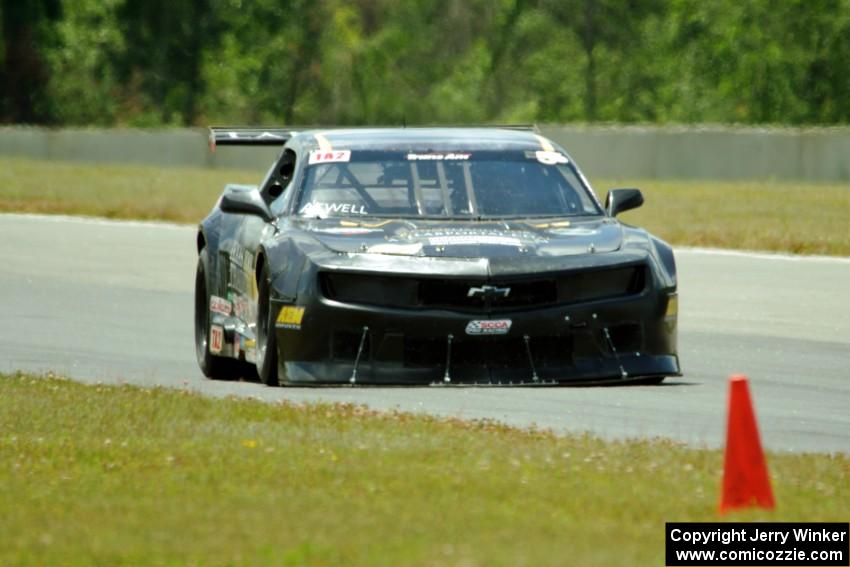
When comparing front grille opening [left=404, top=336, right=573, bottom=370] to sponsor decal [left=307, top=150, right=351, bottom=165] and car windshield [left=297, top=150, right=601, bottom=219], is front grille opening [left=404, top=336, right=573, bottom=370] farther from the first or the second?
sponsor decal [left=307, top=150, right=351, bottom=165]

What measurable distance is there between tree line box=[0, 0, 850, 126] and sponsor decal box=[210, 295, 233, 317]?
150 ft

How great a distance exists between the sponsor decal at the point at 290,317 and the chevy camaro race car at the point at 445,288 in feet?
0.04

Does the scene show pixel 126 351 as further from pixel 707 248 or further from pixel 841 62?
pixel 841 62

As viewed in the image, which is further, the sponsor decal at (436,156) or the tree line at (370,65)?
the tree line at (370,65)

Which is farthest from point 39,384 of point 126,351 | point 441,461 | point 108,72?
point 108,72

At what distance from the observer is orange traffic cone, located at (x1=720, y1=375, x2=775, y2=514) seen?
676 cm

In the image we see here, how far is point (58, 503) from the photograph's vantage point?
7.16m

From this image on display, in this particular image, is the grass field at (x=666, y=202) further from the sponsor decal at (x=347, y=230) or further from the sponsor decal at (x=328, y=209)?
the sponsor decal at (x=347, y=230)

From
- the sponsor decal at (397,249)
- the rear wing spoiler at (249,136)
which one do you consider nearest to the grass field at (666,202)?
the rear wing spoiler at (249,136)

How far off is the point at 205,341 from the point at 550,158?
7.93 ft

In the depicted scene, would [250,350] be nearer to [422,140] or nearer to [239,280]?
[239,280]

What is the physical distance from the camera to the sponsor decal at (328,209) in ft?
37.1

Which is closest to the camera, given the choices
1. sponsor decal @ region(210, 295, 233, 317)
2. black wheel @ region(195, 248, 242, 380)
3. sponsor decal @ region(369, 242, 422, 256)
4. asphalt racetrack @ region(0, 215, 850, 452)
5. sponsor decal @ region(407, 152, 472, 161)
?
asphalt racetrack @ region(0, 215, 850, 452)

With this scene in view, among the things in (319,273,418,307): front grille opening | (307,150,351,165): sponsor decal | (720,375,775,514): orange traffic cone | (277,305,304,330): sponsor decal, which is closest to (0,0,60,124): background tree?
(307,150,351,165): sponsor decal
